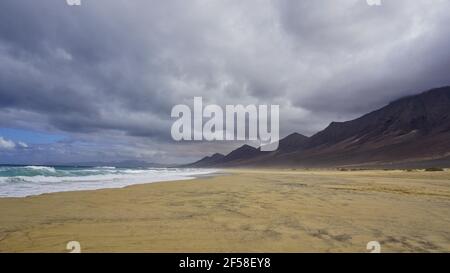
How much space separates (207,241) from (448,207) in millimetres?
8829

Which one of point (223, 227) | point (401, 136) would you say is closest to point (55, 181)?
point (223, 227)

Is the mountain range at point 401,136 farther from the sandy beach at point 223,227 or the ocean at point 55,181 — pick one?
the sandy beach at point 223,227

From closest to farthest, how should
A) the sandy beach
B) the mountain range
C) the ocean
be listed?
the sandy beach → the ocean → the mountain range

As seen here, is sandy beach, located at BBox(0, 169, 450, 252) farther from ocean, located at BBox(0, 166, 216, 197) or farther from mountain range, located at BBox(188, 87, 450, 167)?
mountain range, located at BBox(188, 87, 450, 167)

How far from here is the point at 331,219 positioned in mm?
7574

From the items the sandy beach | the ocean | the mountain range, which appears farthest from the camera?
the mountain range

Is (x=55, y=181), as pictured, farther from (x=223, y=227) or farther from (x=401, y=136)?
(x=401, y=136)

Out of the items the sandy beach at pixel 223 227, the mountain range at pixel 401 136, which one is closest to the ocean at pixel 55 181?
the sandy beach at pixel 223 227

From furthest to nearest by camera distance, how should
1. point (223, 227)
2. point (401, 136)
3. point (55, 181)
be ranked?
point (401, 136) → point (55, 181) → point (223, 227)

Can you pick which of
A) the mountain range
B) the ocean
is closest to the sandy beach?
the ocean
